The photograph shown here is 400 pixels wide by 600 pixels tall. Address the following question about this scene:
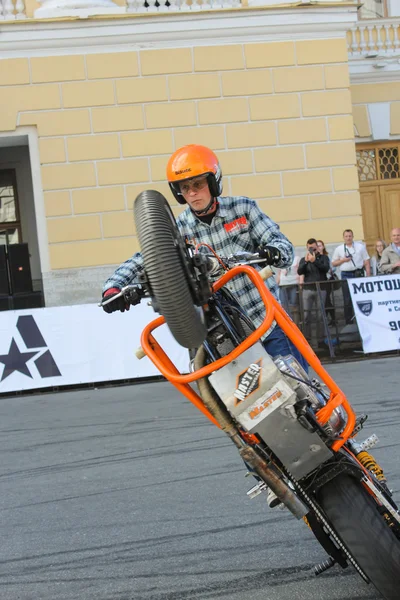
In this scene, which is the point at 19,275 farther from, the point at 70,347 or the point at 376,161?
the point at 376,161

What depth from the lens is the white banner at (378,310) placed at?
1505 cm

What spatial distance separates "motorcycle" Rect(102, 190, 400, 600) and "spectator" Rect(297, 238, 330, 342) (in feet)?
38.3

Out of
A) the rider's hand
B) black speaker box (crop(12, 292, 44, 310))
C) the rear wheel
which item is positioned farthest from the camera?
black speaker box (crop(12, 292, 44, 310))

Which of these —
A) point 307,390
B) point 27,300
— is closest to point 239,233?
point 307,390

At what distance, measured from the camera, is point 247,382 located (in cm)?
364

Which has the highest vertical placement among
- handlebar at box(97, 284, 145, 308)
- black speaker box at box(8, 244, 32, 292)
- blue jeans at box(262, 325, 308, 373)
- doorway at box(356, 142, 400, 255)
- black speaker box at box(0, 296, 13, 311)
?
doorway at box(356, 142, 400, 255)

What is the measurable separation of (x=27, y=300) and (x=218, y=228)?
13266mm

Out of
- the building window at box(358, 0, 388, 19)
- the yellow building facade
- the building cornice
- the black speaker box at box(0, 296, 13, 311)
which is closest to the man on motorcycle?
the black speaker box at box(0, 296, 13, 311)

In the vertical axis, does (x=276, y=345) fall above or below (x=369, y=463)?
above

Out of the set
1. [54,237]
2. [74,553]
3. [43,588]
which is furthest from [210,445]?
[54,237]

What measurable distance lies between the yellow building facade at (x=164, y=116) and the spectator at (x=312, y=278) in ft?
7.41

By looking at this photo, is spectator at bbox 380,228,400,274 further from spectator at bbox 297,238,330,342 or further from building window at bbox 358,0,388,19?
building window at bbox 358,0,388,19

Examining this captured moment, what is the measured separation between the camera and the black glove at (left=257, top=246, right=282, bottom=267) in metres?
4.09

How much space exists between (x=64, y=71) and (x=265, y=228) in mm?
14187
